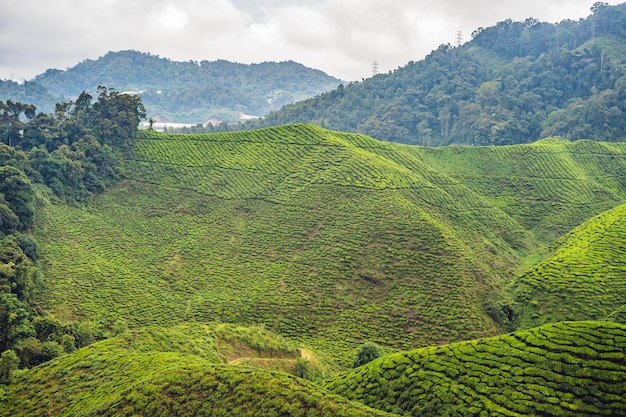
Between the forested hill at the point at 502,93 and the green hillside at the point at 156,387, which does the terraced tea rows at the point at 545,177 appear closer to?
the forested hill at the point at 502,93

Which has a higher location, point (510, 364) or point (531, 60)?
point (531, 60)

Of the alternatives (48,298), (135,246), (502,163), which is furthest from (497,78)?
(48,298)

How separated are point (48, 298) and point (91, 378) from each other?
16.4 m

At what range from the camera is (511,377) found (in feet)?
78.6

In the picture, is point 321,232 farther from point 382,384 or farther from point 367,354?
point 382,384

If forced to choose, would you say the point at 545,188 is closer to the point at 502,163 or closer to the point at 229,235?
the point at 502,163

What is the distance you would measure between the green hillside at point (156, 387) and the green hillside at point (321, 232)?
29.8 feet

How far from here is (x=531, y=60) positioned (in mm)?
139875

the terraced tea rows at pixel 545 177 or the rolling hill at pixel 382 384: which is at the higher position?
the terraced tea rows at pixel 545 177

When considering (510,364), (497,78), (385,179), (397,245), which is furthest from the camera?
(497,78)

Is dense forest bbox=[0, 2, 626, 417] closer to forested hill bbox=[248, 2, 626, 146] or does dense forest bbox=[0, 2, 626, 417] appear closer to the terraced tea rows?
the terraced tea rows

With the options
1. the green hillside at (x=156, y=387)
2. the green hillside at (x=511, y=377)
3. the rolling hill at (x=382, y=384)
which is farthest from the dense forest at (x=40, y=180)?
the green hillside at (x=511, y=377)

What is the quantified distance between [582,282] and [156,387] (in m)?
34.4

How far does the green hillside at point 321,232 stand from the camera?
1689 inches
